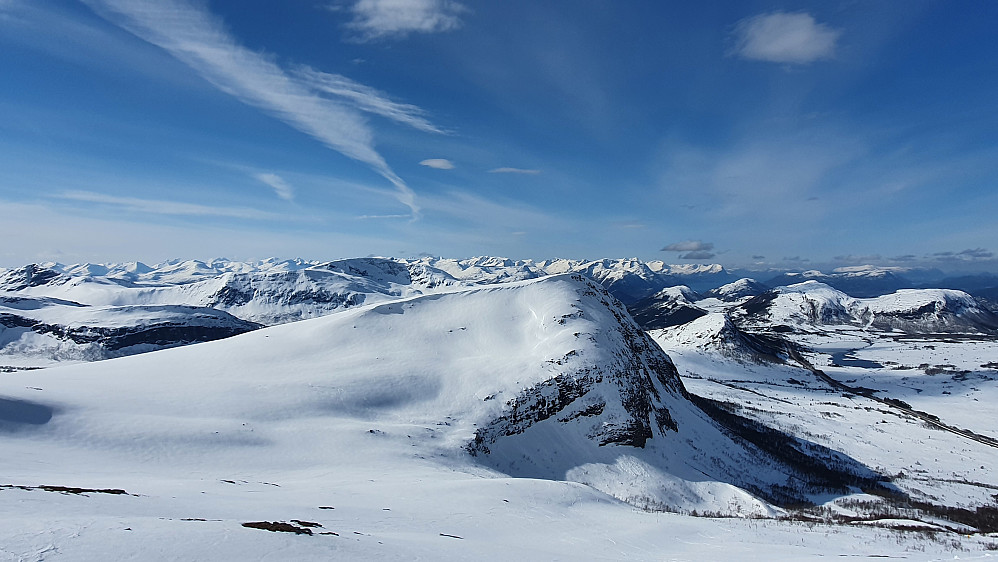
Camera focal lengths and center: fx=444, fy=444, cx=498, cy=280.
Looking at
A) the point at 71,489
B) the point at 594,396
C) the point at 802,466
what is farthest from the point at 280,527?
the point at 802,466

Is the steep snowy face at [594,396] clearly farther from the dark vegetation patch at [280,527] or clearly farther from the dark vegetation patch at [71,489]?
the dark vegetation patch at [71,489]

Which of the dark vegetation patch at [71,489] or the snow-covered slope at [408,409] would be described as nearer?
the dark vegetation patch at [71,489]

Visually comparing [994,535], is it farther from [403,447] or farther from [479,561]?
[403,447]

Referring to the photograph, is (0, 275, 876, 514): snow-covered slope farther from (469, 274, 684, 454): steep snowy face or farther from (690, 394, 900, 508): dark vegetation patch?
(690, 394, 900, 508): dark vegetation patch

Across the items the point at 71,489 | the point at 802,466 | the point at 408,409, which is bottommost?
the point at 802,466

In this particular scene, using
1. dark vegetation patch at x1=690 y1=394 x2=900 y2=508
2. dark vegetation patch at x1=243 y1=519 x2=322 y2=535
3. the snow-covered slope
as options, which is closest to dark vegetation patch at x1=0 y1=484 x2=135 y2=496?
the snow-covered slope

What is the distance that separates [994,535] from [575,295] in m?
52.5

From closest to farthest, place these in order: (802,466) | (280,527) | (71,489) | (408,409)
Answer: (280,527), (71,489), (408,409), (802,466)

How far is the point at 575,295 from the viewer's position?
241 feet

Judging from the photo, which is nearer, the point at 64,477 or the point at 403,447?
the point at 64,477

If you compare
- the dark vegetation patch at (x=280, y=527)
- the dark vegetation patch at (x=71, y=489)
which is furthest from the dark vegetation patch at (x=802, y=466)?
the dark vegetation patch at (x=71, y=489)

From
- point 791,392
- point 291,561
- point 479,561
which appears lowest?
point 791,392

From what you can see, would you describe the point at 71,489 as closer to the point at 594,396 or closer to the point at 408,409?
the point at 408,409

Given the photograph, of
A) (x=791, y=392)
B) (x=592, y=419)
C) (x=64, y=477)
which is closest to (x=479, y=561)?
(x=64, y=477)
